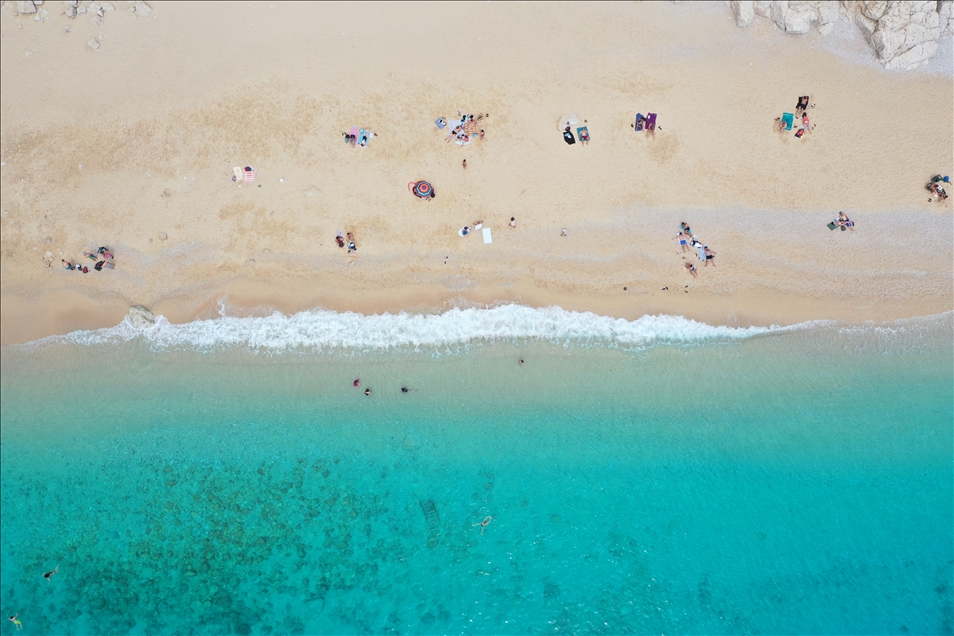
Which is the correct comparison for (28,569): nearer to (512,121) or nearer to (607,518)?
(607,518)

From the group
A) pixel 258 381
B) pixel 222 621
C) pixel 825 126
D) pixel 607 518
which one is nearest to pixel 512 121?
pixel 825 126

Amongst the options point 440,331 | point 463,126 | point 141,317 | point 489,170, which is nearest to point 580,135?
point 489,170

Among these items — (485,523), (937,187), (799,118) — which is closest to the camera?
(485,523)

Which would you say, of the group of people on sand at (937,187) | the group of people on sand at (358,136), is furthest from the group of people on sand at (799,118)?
the group of people on sand at (358,136)

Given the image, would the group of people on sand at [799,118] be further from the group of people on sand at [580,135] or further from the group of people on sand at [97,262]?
the group of people on sand at [97,262]

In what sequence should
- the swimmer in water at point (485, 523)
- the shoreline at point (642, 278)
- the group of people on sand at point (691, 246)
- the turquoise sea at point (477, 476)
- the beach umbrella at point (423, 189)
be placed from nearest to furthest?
the turquoise sea at point (477, 476)
the swimmer in water at point (485, 523)
the beach umbrella at point (423, 189)
the group of people on sand at point (691, 246)
the shoreline at point (642, 278)

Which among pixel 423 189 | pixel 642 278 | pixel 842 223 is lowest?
pixel 642 278

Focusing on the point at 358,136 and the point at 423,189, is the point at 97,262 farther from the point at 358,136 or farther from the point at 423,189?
the point at 423,189
